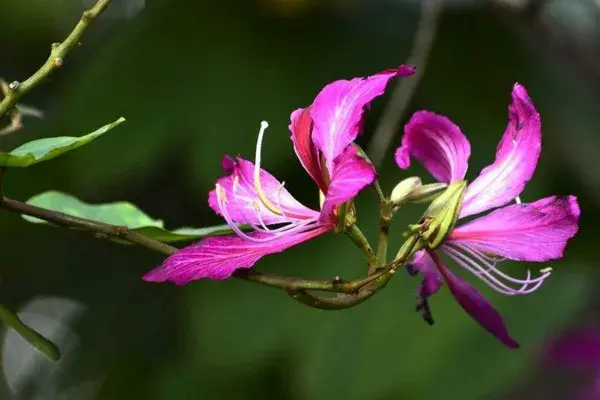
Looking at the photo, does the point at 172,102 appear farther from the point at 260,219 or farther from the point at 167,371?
the point at 260,219

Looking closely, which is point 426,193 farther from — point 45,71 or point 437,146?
point 45,71

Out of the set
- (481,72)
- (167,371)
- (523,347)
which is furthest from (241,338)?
(481,72)

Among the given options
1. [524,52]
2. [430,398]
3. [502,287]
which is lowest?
[430,398]

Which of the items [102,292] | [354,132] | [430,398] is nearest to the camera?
[354,132]

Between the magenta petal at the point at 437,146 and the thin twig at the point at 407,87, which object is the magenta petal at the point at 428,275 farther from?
the thin twig at the point at 407,87

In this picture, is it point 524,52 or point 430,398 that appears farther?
point 524,52

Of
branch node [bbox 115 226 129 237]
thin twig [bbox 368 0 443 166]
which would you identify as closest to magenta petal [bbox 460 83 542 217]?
branch node [bbox 115 226 129 237]

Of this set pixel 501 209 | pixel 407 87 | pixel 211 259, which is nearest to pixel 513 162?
pixel 501 209
